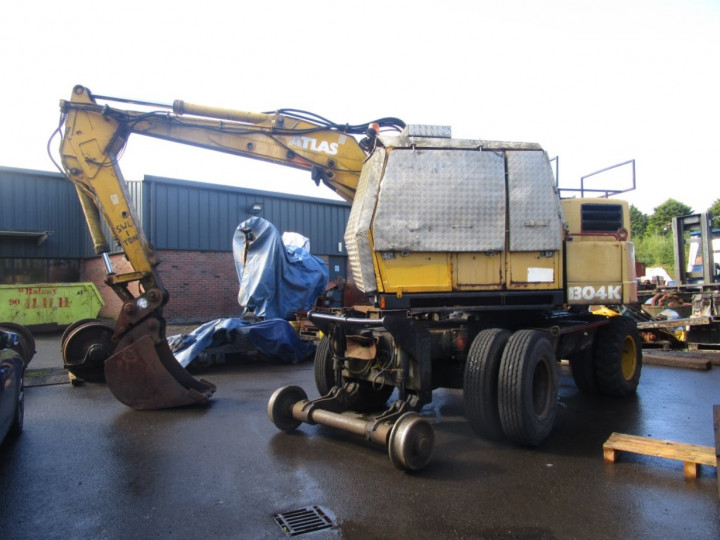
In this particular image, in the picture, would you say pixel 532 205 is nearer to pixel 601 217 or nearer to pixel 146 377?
pixel 601 217

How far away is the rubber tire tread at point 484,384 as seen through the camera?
210 inches

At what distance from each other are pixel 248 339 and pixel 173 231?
28.6ft

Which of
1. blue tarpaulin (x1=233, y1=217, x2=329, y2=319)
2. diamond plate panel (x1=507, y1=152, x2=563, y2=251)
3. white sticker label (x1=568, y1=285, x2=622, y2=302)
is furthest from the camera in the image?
blue tarpaulin (x1=233, y1=217, x2=329, y2=319)

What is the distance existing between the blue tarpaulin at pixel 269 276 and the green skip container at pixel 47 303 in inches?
227

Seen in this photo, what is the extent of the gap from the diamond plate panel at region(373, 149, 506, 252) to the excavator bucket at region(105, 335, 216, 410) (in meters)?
3.29

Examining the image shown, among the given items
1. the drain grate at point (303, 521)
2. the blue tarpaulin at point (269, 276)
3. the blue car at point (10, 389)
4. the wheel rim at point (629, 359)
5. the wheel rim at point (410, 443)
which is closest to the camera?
the drain grate at point (303, 521)

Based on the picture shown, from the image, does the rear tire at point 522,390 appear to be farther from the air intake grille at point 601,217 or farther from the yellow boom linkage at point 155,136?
the yellow boom linkage at point 155,136

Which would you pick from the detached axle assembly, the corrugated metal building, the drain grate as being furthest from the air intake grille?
the corrugated metal building

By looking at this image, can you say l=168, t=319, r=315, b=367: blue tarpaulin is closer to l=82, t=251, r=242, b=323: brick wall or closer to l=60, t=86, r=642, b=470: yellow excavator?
l=60, t=86, r=642, b=470: yellow excavator

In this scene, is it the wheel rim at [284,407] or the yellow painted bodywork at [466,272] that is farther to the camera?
the wheel rim at [284,407]

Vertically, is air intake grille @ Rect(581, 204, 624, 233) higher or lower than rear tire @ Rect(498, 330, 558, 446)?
higher

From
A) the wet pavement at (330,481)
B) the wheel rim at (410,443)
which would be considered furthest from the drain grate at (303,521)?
the wheel rim at (410,443)

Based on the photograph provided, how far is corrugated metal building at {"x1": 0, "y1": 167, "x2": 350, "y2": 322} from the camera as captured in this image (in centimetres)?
1789

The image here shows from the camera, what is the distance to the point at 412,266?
5.56 meters
